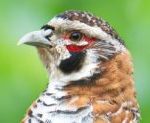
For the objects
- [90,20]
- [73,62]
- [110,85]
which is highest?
[90,20]

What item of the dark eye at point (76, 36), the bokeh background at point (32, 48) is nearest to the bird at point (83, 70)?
the dark eye at point (76, 36)

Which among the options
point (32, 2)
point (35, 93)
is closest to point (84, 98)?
point (35, 93)

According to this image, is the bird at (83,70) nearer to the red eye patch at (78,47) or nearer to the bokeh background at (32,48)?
the red eye patch at (78,47)

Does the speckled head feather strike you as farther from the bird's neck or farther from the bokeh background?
the bokeh background

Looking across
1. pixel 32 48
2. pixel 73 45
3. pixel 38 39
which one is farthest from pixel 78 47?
pixel 32 48

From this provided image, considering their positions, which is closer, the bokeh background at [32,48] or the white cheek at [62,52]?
the white cheek at [62,52]

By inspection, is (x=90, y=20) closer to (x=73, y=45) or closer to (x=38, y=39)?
(x=73, y=45)
